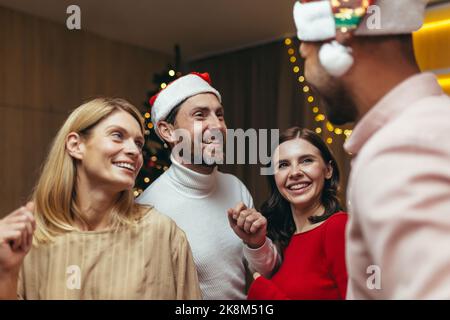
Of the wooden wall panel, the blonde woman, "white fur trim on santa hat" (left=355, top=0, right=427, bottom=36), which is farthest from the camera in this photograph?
the wooden wall panel

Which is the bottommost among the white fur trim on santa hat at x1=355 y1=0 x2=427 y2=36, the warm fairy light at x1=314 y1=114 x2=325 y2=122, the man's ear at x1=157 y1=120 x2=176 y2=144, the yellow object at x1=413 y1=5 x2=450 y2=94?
the white fur trim on santa hat at x1=355 y1=0 x2=427 y2=36

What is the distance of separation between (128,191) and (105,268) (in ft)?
0.78

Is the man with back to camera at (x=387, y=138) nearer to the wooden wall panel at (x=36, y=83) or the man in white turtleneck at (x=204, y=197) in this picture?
the man in white turtleneck at (x=204, y=197)

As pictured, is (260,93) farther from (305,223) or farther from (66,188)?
(66,188)

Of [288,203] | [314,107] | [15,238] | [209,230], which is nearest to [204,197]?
[209,230]

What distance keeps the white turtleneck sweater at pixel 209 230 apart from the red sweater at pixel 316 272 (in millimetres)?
116

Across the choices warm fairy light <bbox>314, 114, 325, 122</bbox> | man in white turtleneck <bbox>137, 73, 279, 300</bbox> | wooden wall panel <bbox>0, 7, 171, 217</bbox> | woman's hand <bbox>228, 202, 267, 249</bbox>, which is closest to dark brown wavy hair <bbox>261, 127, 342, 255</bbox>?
man in white turtleneck <bbox>137, 73, 279, 300</bbox>

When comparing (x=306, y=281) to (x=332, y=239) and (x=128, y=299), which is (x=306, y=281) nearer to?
(x=332, y=239)

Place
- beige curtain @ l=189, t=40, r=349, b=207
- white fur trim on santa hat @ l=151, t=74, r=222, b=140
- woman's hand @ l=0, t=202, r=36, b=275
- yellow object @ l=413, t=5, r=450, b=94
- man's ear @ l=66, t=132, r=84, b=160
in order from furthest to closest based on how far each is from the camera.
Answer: beige curtain @ l=189, t=40, r=349, b=207 → yellow object @ l=413, t=5, r=450, b=94 → white fur trim on santa hat @ l=151, t=74, r=222, b=140 → man's ear @ l=66, t=132, r=84, b=160 → woman's hand @ l=0, t=202, r=36, b=275

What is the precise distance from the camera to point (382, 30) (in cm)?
79

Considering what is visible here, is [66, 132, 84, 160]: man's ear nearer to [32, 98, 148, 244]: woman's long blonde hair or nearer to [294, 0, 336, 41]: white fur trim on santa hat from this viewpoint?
[32, 98, 148, 244]: woman's long blonde hair

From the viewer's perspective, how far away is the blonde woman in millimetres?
1209

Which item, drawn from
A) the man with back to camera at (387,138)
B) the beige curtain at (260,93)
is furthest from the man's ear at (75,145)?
the beige curtain at (260,93)

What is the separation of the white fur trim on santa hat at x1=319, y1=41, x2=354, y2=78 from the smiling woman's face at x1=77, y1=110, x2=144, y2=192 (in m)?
0.67
